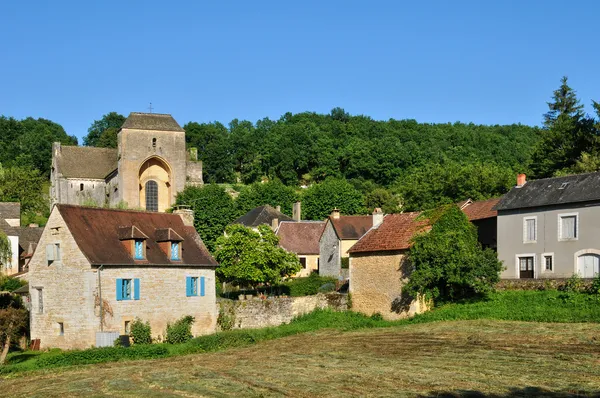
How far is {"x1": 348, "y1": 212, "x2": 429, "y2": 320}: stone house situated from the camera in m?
40.1

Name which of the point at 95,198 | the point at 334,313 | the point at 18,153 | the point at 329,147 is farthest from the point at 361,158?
the point at 334,313

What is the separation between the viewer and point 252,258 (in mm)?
47250

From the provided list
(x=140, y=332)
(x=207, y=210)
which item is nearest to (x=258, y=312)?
(x=140, y=332)

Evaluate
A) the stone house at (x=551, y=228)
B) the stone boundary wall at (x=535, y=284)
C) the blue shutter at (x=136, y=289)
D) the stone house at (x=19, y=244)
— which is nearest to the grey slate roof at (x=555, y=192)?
the stone house at (x=551, y=228)

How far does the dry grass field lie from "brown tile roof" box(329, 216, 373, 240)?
2360cm

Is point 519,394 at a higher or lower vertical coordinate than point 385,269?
lower

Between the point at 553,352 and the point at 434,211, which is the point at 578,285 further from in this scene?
the point at 553,352

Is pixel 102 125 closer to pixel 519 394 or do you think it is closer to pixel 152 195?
pixel 152 195

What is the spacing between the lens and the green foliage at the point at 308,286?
1991 inches

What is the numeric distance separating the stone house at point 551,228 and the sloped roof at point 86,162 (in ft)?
142

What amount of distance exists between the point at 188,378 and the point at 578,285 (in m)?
18.7

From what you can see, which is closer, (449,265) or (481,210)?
(449,265)

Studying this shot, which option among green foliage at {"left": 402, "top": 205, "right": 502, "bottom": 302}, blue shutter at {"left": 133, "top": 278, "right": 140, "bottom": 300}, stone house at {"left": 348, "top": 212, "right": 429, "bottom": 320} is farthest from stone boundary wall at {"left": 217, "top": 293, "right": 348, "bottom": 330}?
green foliage at {"left": 402, "top": 205, "right": 502, "bottom": 302}

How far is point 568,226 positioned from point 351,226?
21.4 m
